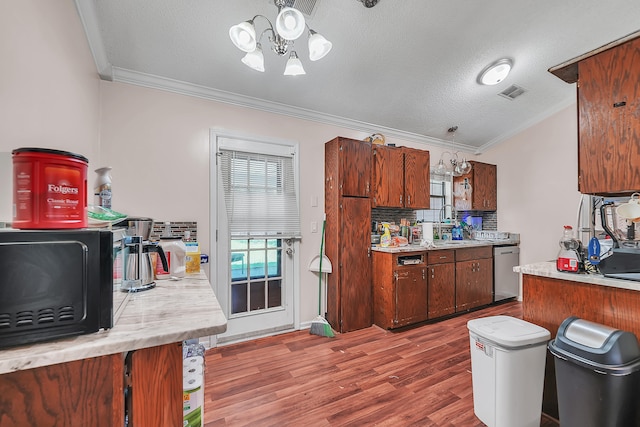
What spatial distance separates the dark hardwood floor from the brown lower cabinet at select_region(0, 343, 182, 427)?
1135 mm

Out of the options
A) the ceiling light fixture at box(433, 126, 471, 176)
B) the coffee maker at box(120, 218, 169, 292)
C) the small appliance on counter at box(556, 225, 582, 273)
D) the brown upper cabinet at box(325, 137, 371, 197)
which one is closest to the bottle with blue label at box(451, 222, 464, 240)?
the ceiling light fixture at box(433, 126, 471, 176)

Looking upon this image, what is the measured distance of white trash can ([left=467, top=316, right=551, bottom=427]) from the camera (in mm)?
1529

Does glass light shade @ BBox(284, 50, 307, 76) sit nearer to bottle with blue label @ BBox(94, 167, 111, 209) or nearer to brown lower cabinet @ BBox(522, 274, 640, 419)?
bottle with blue label @ BBox(94, 167, 111, 209)

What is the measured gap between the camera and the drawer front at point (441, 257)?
3.29 meters

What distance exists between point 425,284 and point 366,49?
2.64 metres

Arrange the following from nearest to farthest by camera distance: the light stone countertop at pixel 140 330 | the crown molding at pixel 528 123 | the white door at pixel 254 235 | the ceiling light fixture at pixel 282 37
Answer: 1. the light stone countertop at pixel 140 330
2. the ceiling light fixture at pixel 282 37
3. the white door at pixel 254 235
4. the crown molding at pixel 528 123

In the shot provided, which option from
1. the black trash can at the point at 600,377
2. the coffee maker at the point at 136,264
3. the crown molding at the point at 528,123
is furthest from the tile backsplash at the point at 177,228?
the crown molding at the point at 528,123

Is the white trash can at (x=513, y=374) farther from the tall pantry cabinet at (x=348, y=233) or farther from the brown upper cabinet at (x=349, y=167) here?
the brown upper cabinet at (x=349, y=167)

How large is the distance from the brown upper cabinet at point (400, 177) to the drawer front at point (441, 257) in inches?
26.8

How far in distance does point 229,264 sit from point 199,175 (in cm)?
95

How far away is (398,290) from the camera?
305 centimetres

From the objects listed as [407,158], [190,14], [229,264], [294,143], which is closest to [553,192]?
[407,158]

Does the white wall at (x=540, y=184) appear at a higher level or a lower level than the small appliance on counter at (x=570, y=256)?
higher

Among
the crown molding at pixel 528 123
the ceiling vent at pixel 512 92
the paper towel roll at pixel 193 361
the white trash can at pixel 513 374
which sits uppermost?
the ceiling vent at pixel 512 92
